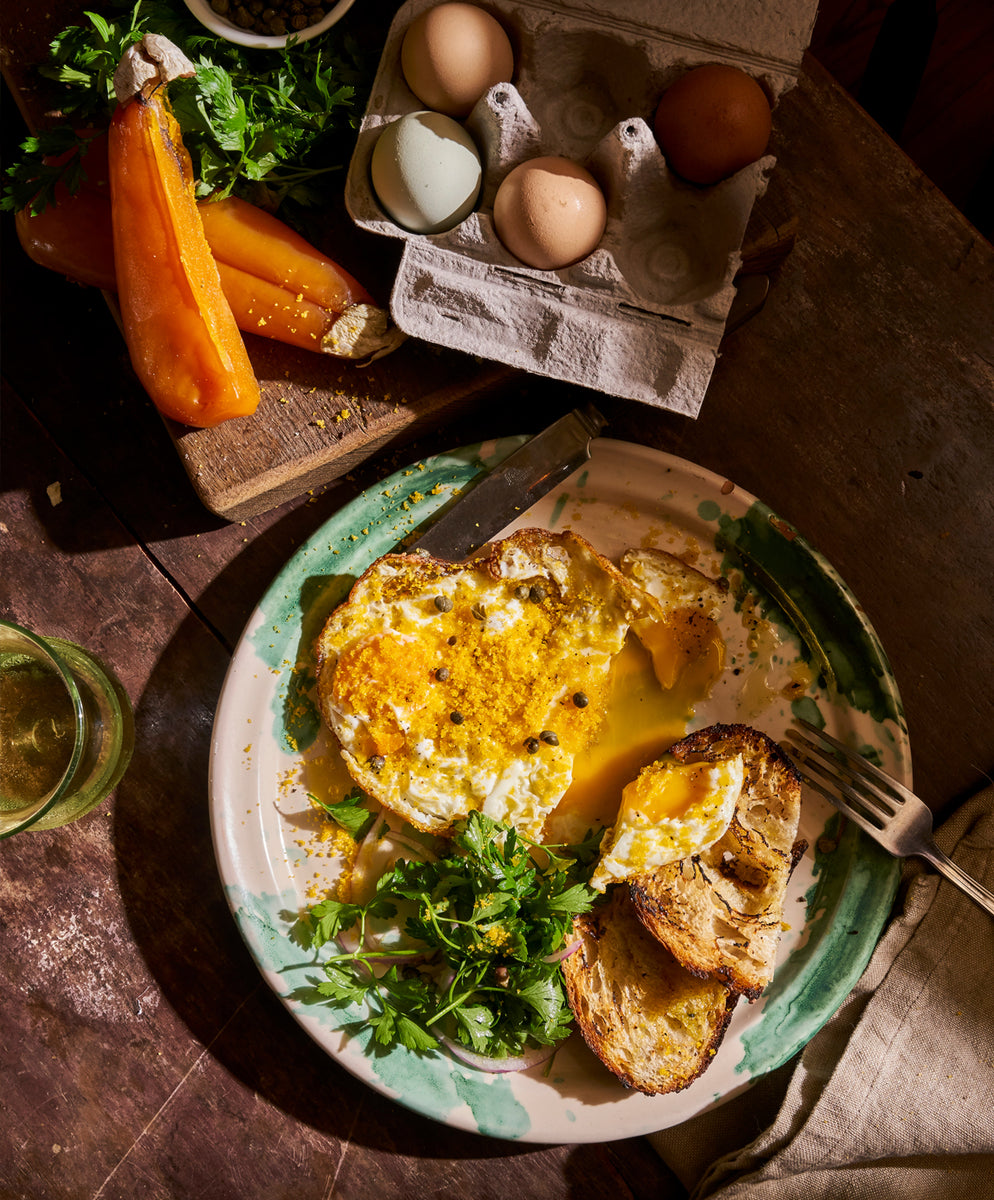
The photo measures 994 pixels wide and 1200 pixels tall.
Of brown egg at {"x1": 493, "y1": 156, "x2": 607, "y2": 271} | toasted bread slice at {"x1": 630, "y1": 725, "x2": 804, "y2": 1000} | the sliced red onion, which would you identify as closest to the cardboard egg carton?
brown egg at {"x1": 493, "y1": 156, "x2": 607, "y2": 271}

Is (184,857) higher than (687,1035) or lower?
lower

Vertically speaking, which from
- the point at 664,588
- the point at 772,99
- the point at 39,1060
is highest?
the point at 772,99

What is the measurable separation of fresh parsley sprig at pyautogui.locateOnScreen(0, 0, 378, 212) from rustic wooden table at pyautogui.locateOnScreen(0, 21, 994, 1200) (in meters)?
0.33

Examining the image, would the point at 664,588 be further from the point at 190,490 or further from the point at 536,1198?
the point at 536,1198

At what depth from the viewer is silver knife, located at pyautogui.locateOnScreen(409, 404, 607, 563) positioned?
Result: 1.62m

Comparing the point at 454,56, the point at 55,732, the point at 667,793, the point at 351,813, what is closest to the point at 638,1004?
the point at 667,793

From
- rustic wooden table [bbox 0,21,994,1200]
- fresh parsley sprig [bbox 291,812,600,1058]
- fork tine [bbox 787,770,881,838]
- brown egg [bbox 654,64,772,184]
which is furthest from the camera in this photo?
rustic wooden table [bbox 0,21,994,1200]

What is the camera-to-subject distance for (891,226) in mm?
1721

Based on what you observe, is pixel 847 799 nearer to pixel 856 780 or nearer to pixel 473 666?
pixel 856 780

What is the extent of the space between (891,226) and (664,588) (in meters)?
0.85

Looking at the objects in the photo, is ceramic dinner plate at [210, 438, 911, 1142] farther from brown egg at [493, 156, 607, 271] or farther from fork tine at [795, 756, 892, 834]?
brown egg at [493, 156, 607, 271]

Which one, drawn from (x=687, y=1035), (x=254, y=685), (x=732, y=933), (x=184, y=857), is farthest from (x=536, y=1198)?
(x=254, y=685)

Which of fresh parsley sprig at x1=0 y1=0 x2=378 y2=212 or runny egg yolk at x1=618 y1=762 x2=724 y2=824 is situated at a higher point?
fresh parsley sprig at x1=0 y1=0 x2=378 y2=212

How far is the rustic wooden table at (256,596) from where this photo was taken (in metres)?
1.72
